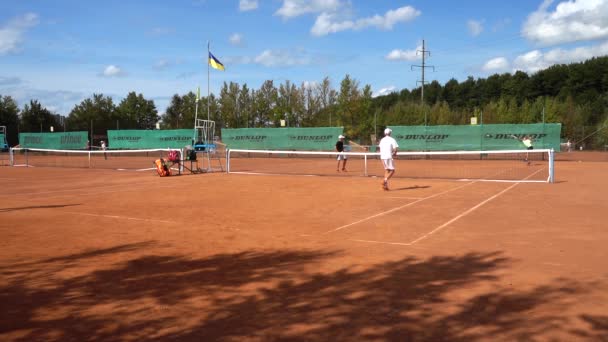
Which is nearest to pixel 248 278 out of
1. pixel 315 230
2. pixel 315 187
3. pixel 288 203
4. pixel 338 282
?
pixel 338 282

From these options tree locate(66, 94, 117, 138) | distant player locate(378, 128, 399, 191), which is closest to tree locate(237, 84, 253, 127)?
tree locate(66, 94, 117, 138)

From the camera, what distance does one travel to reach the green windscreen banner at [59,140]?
43312 mm

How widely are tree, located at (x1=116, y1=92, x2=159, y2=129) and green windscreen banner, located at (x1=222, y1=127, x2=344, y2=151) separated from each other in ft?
133

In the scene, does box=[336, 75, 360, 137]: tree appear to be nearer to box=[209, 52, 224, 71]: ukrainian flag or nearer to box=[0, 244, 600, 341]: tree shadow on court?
box=[209, 52, 224, 71]: ukrainian flag

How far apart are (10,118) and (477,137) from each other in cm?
5471

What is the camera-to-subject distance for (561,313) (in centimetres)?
437

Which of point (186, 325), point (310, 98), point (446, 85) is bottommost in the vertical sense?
point (186, 325)

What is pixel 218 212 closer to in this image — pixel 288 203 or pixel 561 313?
pixel 288 203

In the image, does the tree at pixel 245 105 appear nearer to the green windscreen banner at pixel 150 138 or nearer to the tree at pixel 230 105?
the tree at pixel 230 105

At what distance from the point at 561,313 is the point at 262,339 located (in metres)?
2.57

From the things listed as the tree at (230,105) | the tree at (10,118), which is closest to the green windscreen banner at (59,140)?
the tree at (10,118)

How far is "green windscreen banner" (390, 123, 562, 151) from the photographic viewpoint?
29.0 meters

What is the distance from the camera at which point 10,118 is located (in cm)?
6081

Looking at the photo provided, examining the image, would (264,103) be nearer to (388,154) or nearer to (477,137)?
(477,137)
